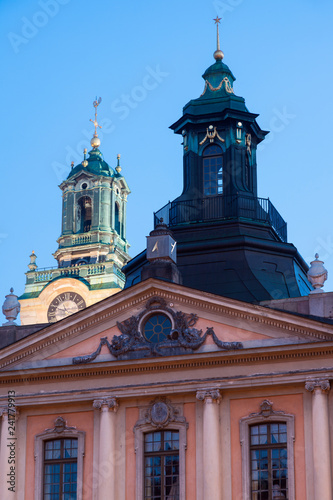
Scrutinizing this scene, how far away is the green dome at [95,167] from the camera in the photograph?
91.0m

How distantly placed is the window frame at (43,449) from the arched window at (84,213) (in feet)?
179

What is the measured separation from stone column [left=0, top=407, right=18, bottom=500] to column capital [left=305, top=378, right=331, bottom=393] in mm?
8880

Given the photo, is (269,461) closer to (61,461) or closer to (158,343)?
(158,343)

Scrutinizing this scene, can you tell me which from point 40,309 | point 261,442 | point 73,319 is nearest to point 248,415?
point 261,442

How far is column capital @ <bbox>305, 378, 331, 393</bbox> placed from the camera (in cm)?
3319

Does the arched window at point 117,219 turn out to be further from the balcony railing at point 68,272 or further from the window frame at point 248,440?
the window frame at point 248,440

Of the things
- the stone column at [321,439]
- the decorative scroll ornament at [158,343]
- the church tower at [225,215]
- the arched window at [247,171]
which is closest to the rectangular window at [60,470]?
the decorative scroll ornament at [158,343]

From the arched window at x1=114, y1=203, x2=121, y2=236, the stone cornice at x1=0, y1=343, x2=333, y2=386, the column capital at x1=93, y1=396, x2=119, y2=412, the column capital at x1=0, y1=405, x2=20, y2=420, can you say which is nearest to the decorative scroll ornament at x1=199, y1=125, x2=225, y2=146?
the stone cornice at x1=0, y1=343, x2=333, y2=386

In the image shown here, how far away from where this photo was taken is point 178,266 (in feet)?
132

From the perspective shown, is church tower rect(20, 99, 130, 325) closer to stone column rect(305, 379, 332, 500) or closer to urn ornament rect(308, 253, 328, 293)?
urn ornament rect(308, 253, 328, 293)

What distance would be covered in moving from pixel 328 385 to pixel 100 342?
22.8 ft

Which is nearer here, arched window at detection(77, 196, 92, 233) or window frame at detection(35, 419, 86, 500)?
window frame at detection(35, 419, 86, 500)

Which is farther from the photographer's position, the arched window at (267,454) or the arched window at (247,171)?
the arched window at (247,171)

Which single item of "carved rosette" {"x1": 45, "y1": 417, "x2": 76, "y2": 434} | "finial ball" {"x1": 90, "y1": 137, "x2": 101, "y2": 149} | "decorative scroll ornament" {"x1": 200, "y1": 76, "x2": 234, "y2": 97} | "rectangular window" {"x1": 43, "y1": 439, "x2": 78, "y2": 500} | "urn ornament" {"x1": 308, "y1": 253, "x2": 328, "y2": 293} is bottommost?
"rectangular window" {"x1": 43, "y1": 439, "x2": 78, "y2": 500}
